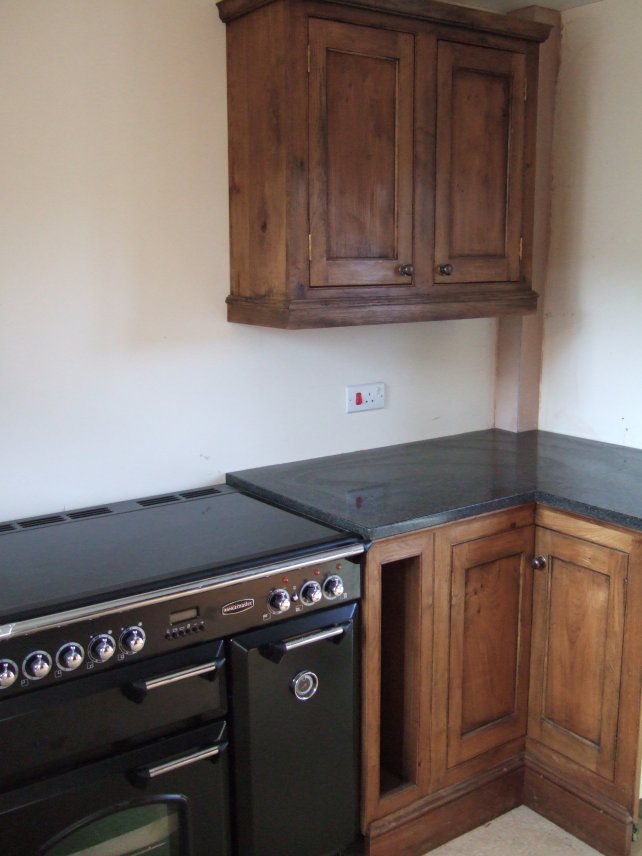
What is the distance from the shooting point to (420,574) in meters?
2.17

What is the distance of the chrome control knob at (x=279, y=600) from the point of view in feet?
6.24

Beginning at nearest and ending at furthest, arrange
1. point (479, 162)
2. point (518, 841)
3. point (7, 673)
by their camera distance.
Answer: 1. point (7, 673)
2. point (518, 841)
3. point (479, 162)

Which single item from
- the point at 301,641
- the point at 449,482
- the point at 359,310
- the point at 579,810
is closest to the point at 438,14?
the point at 359,310

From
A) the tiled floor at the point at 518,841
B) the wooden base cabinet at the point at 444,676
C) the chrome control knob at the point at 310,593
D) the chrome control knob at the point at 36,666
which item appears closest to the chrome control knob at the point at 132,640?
the chrome control knob at the point at 36,666

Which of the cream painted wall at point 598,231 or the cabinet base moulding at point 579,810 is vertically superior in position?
the cream painted wall at point 598,231

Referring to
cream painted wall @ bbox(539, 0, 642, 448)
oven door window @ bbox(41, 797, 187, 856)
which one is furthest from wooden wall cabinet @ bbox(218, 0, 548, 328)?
oven door window @ bbox(41, 797, 187, 856)

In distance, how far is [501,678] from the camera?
7.89 ft

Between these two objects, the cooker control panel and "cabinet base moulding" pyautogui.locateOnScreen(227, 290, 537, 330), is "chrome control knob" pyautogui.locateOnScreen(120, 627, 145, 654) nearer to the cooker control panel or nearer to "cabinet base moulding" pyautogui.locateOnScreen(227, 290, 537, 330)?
the cooker control panel

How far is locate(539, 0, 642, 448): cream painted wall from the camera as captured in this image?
8.89ft

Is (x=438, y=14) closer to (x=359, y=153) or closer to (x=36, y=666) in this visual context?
(x=359, y=153)

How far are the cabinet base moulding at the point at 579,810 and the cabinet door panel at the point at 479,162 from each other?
55.5 inches

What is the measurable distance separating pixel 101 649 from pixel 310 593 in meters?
0.49

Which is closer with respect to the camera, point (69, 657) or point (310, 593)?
point (69, 657)

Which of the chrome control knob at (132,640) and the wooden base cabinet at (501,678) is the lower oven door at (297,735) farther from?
the chrome control knob at (132,640)
